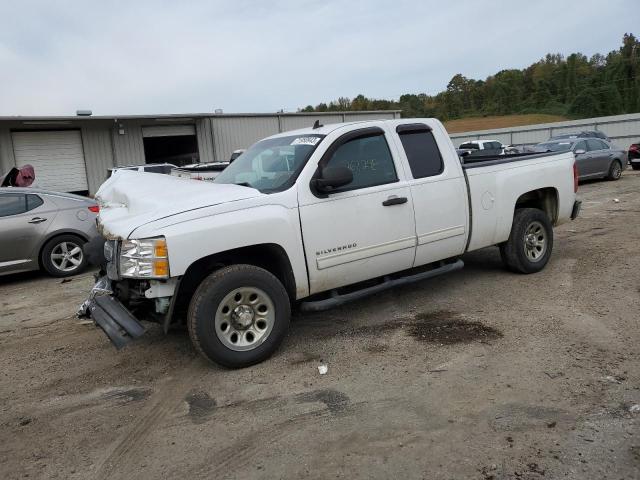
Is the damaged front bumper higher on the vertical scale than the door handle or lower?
lower

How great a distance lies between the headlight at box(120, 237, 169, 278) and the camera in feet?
12.6

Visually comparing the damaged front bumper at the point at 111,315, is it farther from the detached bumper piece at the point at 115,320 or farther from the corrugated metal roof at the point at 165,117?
the corrugated metal roof at the point at 165,117

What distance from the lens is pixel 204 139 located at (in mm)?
24281

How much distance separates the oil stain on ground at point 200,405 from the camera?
3578 mm

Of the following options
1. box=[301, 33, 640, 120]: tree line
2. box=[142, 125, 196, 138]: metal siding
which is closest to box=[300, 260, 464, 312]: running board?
box=[142, 125, 196, 138]: metal siding

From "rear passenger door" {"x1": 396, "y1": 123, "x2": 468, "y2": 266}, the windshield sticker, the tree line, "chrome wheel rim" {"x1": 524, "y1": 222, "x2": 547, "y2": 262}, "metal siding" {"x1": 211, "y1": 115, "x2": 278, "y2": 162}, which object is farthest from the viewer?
the tree line

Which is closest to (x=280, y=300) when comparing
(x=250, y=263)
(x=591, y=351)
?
(x=250, y=263)

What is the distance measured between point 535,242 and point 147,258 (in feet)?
15.5

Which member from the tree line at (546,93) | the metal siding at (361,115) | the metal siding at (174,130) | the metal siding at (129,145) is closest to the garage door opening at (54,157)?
the metal siding at (129,145)

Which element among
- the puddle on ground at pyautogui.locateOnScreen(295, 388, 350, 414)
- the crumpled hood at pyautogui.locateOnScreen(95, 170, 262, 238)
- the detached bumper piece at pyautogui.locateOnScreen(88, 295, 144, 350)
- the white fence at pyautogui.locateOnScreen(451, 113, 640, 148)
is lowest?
the puddle on ground at pyautogui.locateOnScreen(295, 388, 350, 414)

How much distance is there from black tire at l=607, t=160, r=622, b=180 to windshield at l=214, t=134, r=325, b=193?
1618 centimetres

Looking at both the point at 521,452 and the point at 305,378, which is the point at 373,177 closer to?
the point at 305,378

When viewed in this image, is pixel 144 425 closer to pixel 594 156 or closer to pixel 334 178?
pixel 334 178

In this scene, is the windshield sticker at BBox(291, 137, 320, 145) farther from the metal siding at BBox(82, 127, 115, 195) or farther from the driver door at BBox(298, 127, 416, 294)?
the metal siding at BBox(82, 127, 115, 195)
